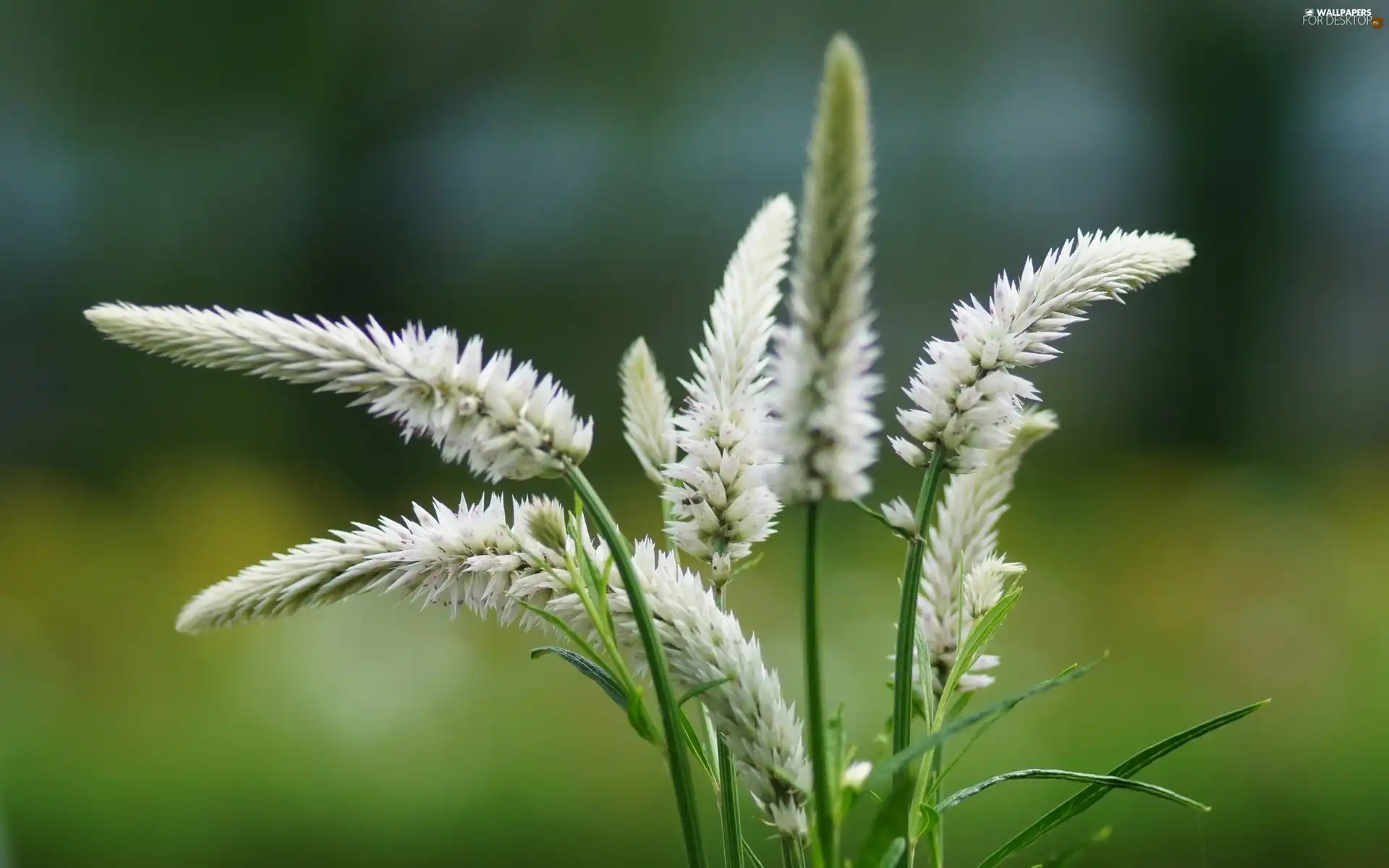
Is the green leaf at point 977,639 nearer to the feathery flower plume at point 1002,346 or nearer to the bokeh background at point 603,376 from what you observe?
the feathery flower plume at point 1002,346

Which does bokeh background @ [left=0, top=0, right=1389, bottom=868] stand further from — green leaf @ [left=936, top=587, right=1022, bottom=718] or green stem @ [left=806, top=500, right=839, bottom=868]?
green stem @ [left=806, top=500, right=839, bottom=868]

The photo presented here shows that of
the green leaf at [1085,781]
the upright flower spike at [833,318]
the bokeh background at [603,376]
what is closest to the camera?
the upright flower spike at [833,318]

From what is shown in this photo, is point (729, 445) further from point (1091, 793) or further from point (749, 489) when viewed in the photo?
point (1091, 793)

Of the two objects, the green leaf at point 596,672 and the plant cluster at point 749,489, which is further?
the green leaf at point 596,672

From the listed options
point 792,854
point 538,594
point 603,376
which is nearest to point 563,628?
point 538,594

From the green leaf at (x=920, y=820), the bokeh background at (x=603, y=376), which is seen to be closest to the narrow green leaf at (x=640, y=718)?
the green leaf at (x=920, y=820)

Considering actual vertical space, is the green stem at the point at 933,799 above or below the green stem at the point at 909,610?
below
